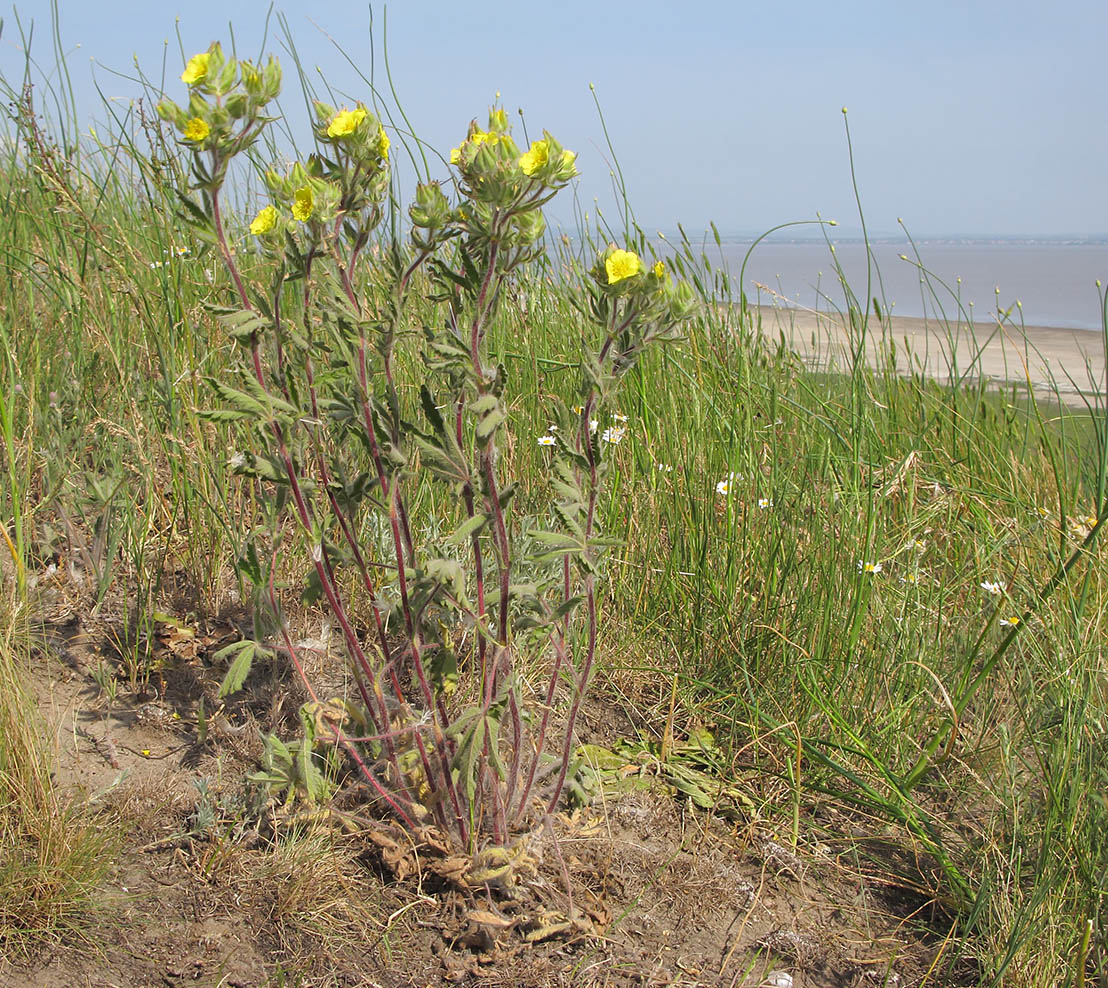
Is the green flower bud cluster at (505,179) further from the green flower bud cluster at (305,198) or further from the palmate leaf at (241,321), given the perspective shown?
the palmate leaf at (241,321)

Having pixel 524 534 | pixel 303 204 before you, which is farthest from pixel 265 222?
pixel 524 534

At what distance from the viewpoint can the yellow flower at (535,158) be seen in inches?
49.3

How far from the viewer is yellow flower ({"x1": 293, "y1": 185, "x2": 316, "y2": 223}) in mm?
1307

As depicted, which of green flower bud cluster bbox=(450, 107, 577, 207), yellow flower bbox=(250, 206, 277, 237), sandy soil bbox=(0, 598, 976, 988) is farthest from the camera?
sandy soil bbox=(0, 598, 976, 988)

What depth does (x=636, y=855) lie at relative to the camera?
184cm

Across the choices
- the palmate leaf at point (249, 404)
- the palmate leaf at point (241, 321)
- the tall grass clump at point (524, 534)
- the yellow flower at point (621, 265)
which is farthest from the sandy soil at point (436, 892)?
the yellow flower at point (621, 265)

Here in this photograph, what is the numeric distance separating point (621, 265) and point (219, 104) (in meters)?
0.62

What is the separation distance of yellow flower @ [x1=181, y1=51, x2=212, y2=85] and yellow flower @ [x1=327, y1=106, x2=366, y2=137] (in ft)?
0.61

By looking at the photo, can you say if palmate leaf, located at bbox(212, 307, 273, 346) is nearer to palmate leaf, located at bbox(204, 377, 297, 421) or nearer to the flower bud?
palmate leaf, located at bbox(204, 377, 297, 421)

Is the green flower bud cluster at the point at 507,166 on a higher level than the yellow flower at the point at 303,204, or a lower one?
higher

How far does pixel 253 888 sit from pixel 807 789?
1163mm

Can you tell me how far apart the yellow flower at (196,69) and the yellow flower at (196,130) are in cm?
6

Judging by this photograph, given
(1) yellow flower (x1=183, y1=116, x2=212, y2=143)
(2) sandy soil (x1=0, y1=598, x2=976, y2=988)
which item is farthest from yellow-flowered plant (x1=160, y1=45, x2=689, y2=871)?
(2) sandy soil (x1=0, y1=598, x2=976, y2=988)

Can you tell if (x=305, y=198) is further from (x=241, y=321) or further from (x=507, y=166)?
(x=507, y=166)
